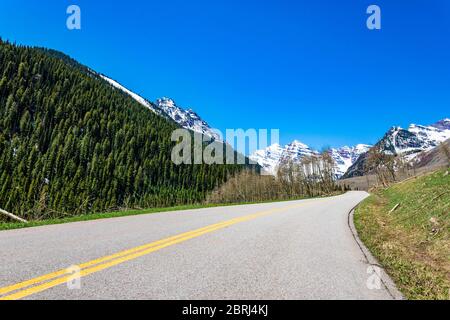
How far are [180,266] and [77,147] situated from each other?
5484 inches

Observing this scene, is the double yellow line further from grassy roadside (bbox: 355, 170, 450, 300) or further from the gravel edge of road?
grassy roadside (bbox: 355, 170, 450, 300)

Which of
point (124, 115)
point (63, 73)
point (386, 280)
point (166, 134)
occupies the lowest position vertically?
point (386, 280)

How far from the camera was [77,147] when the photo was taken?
434ft

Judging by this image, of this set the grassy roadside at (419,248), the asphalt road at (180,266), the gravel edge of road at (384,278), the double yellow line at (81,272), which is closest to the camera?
the double yellow line at (81,272)

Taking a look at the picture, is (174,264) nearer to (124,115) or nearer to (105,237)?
(105,237)

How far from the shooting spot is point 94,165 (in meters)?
124

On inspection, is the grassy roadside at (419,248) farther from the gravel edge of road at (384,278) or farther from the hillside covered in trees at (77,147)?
the hillside covered in trees at (77,147)

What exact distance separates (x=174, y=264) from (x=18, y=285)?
2241 millimetres

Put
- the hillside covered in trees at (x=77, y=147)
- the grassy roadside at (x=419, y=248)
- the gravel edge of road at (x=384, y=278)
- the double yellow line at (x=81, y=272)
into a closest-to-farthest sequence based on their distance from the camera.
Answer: the double yellow line at (x=81, y=272) → the gravel edge of road at (x=384, y=278) → the grassy roadside at (x=419, y=248) → the hillside covered in trees at (x=77, y=147)

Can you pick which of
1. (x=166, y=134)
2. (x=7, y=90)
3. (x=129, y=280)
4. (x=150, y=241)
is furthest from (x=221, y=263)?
(x=7, y=90)

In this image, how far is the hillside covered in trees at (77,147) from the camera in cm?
11150

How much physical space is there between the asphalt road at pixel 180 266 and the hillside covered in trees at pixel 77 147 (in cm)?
10183

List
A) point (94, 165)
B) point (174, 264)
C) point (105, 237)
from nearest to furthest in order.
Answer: point (174, 264)
point (105, 237)
point (94, 165)

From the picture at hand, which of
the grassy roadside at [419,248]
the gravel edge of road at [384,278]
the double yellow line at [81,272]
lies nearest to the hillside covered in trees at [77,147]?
the grassy roadside at [419,248]
